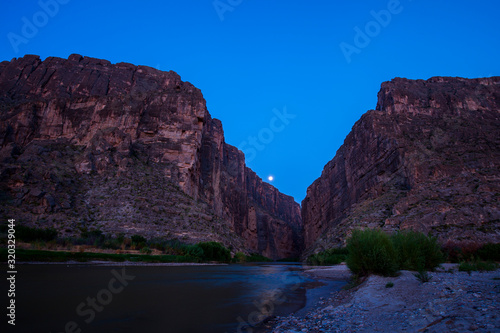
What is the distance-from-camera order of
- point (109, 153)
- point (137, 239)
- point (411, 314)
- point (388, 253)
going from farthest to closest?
1. point (109, 153)
2. point (137, 239)
3. point (388, 253)
4. point (411, 314)

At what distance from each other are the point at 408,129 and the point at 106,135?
229 feet

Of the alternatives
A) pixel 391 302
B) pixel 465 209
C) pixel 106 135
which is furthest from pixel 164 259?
pixel 465 209

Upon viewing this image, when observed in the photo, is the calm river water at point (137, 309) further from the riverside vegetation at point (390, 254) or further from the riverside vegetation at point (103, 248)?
the riverside vegetation at point (103, 248)

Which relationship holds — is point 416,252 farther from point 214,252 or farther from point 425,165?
point 425,165

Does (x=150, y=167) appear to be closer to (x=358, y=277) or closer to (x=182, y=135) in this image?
(x=182, y=135)

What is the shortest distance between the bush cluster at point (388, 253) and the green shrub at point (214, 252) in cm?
3015

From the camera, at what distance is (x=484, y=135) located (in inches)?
2341

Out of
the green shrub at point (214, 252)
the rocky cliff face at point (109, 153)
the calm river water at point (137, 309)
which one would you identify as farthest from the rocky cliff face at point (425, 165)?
the rocky cliff face at point (109, 153)

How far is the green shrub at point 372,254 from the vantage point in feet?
43.7

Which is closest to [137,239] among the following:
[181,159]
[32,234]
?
[32,234]

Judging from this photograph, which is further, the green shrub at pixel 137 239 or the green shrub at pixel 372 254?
the green shrub at pixel 137 239

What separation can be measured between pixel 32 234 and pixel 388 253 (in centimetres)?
3780

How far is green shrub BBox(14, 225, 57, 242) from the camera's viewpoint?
31297 mm

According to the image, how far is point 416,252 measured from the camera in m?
14.9
